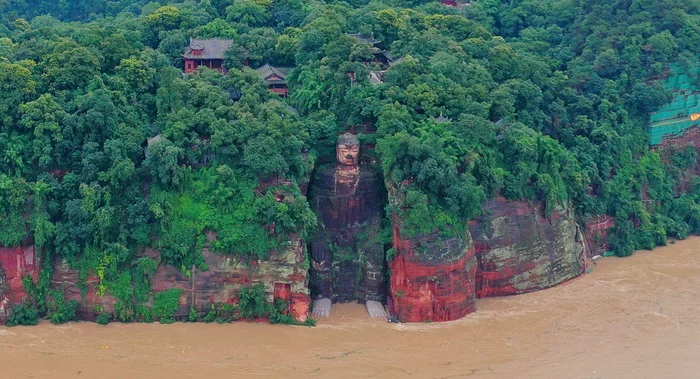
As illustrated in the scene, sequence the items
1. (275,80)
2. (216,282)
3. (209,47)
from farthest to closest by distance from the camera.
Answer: (209,47), (275,80), (216,282)

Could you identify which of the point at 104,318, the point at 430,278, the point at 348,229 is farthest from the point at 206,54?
the point at 430,278

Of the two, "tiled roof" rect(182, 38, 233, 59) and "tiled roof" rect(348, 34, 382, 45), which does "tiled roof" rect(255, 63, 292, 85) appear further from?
"tiled roof" rect(348, 34, 382, 45)

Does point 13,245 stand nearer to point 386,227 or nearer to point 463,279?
point 386,227

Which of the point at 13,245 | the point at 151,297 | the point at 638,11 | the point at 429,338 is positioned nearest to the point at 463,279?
the point at 429,338

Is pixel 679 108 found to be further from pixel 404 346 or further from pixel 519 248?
pixel 404 346

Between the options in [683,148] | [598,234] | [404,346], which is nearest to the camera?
[404,346]

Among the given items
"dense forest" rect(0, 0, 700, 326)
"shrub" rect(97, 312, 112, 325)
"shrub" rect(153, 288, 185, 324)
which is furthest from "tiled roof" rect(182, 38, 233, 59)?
"shrub" rect(97, 312, 112, 325)

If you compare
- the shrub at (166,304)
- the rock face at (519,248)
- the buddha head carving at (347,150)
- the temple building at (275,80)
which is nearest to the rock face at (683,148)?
the rock face at (519,248)
